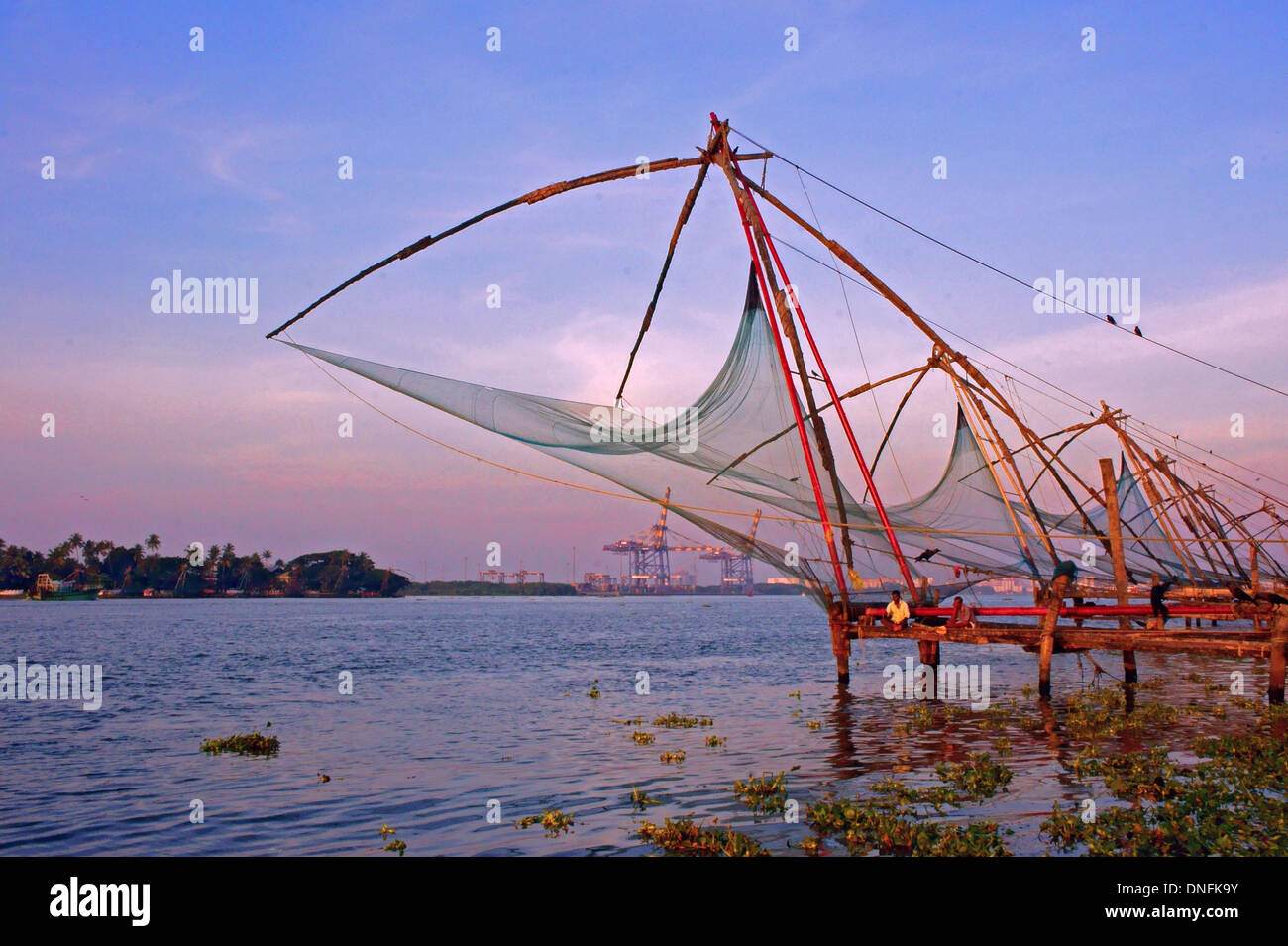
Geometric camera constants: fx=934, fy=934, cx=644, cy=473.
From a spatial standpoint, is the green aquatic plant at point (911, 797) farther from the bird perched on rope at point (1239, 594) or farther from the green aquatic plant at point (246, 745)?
the bird perched on rope at point (1239, 594)

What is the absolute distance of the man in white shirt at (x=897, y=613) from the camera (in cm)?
1902

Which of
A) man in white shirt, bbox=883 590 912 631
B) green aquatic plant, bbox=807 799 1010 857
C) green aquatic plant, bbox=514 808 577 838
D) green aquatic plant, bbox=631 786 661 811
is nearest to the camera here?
green aquatic plant, bbox=807 799 1010 857

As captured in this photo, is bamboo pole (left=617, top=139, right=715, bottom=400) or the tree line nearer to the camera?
bamboo pole (left=617, top=139, right=715, bottom=400)

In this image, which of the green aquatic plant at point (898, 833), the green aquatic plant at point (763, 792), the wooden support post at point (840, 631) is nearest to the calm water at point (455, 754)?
the green aquatic plant at point (763, 792)

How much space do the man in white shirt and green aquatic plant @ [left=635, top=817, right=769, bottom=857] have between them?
423 inches

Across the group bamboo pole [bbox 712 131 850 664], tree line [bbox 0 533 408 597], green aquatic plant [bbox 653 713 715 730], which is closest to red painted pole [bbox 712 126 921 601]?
bamboo pole [bbox 712 131 850 664]

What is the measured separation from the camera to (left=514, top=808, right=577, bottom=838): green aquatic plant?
9.85m

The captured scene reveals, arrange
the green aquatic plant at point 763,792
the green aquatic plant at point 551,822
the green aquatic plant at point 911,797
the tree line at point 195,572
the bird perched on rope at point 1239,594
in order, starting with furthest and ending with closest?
the tree line at point 195,572 < the bird perched on rope at point 1239,594 < the green aquatic plant at point 763,792 < the green aquatic plant at point 911,797 < the green aquatic plant at point 551,822

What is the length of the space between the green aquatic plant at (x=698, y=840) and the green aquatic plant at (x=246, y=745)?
8.89 m

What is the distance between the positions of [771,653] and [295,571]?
6413 inches

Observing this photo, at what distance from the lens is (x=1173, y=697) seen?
2047 cm

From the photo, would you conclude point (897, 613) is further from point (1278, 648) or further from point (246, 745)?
point (246, 745)

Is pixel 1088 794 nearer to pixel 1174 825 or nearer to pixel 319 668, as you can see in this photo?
pixel 1174 825

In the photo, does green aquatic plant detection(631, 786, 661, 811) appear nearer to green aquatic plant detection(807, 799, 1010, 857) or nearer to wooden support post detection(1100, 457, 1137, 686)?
green aquatic plant detection(807, 799, 1010, 857)
